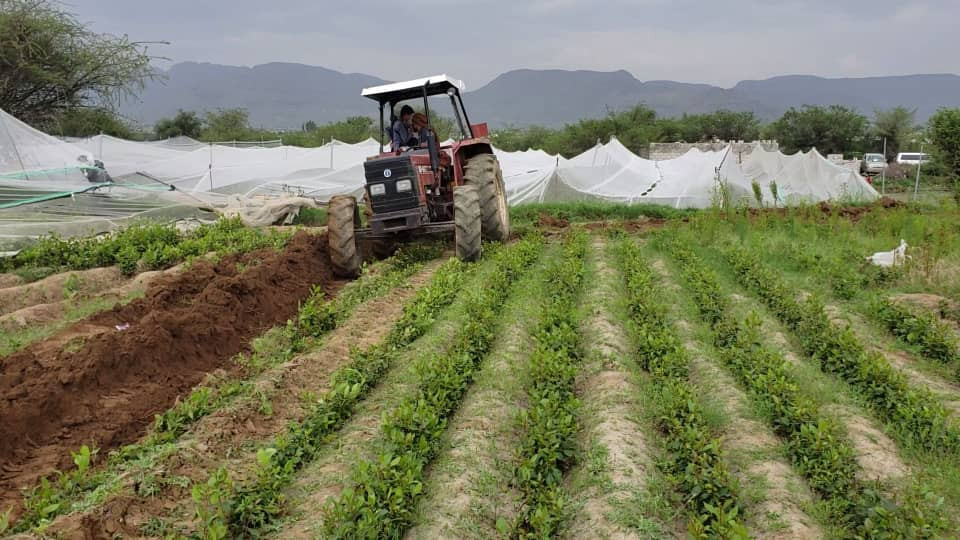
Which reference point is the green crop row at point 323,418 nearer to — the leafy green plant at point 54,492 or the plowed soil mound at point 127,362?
the leafy green plant at point 54,492

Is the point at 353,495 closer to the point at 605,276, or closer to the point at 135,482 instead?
the point at 135,482

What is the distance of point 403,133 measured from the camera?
33.1 feet

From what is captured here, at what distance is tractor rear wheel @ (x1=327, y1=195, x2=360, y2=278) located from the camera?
9.17 meters

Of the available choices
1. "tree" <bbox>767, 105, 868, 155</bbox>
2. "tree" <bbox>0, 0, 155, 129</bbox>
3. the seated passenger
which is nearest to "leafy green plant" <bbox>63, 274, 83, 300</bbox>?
the seated passenger

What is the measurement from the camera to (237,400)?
199 inches

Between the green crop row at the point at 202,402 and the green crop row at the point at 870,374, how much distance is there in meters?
4.53

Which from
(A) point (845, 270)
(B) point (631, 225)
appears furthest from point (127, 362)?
(B) point (631, 225)

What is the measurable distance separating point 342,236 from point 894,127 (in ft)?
167

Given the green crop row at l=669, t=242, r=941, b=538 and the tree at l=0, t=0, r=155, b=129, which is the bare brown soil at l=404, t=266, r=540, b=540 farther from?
the tree at l=0, t=0, r=155, b=129

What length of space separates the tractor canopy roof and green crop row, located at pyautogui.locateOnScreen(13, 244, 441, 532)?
2737 millimetres

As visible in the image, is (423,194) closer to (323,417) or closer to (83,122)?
(323,417)

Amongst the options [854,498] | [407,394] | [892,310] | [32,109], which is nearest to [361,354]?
[407,394]

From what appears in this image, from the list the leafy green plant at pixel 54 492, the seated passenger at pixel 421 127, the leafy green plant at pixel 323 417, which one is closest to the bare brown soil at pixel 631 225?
the seated passenger at pixel 421 127

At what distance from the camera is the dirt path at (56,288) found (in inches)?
313
